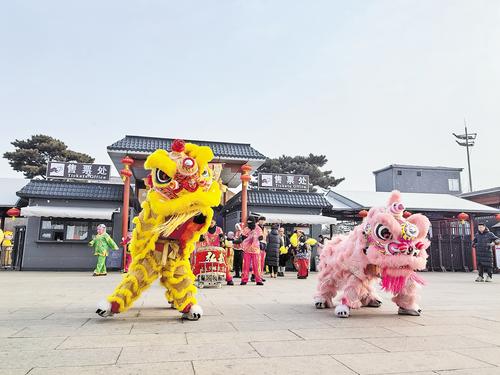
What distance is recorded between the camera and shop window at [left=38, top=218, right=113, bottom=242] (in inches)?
546

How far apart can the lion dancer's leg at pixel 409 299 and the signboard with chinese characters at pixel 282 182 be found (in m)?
11.3

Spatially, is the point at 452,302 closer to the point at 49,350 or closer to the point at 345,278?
the point at 345,278

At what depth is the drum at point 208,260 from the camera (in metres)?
8.31

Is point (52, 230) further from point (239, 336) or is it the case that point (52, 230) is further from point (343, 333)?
point (343, 333)

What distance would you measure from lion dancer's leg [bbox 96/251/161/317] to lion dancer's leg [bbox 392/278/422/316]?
3069mm

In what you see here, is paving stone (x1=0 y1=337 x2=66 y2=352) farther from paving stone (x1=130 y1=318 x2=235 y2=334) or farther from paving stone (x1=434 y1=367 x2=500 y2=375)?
paving stone (x1=434 y1=367 x2=500 y2=375)

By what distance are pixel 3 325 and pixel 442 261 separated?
16.5 m

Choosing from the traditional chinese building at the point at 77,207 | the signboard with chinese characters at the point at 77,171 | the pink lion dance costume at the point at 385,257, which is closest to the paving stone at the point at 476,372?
the pink lion dance costume at the point at 385,257

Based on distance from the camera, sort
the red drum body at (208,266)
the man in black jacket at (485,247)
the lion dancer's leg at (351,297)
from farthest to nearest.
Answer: the man in black jacket at (485,247) → the red drum body at (208,266) → the lion dancer's leg at (351,297)

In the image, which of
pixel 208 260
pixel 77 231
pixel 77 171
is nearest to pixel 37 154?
pixel 77 171

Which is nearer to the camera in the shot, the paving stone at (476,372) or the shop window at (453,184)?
the paving stone at (476,372)

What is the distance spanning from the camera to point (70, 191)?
46.2 ft

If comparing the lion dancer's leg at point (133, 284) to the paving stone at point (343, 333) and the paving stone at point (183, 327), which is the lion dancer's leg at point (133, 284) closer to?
the paving stone at point (183, 327)

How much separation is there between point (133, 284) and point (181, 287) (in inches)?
21.6
